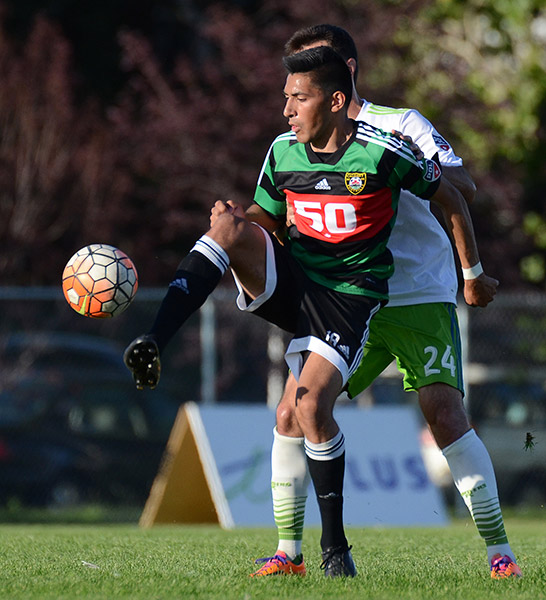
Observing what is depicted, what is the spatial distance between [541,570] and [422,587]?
97 centimetres

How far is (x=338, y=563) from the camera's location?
196 inches

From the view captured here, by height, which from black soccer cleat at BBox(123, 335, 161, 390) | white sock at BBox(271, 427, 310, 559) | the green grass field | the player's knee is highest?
the player's knee

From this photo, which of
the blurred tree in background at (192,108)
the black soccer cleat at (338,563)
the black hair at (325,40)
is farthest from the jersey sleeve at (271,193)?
the blurred tree in background at (192,108)

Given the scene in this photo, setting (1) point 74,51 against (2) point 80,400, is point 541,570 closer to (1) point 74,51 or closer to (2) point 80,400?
(2) point 80,400

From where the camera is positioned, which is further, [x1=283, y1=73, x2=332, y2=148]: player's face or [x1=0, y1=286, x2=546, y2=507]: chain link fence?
Result: [x1=0, y1=286, x2=546, y2=507]: chain link fence

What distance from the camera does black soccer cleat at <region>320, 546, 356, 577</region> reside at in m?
4.97

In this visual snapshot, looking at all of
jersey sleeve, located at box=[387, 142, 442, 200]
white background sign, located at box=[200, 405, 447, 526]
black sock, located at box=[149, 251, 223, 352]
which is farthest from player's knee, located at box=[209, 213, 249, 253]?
white background sign, located at box=[200, 405, 447, 526]

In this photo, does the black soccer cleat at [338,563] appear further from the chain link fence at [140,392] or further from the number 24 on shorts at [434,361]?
the chain link fence at [140,392]

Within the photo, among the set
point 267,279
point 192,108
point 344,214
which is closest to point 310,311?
point 267,279

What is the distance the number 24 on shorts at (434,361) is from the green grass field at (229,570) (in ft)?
2.98

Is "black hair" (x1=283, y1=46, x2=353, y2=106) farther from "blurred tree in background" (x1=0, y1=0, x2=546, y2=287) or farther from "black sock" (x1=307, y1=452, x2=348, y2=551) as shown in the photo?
"blurred tree in background" (x1=0, y1=0, x2=546, y2=287)

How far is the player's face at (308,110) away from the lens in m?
5.16

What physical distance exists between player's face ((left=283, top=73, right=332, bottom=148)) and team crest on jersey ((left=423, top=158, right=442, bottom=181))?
0.46 metres

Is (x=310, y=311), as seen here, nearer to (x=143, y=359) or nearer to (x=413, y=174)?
(x=413, y=174)
